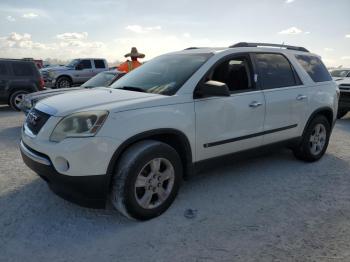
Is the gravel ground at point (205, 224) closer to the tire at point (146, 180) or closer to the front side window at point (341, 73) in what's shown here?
the tire at point (146, 180)

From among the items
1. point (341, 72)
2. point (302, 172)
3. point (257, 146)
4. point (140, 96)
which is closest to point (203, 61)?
point (140, 96)

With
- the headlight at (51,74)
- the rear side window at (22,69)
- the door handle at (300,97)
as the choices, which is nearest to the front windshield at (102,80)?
the rear side window at (22,69)

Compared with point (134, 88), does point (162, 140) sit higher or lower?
lower

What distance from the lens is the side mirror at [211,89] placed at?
355cm

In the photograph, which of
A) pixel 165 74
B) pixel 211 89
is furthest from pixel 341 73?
pixel 211 89

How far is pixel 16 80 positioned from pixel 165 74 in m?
8.67

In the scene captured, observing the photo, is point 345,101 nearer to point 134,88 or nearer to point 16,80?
point 134,88

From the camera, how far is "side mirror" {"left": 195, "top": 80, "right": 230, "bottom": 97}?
3555 millimetres

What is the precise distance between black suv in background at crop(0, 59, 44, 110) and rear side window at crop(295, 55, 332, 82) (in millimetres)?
8847

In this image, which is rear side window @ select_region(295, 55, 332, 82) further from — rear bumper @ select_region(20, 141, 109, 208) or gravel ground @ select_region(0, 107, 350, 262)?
rear bumper @ select_region(20, 141, 109, 208)

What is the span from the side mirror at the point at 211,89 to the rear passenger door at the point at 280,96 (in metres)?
0.98

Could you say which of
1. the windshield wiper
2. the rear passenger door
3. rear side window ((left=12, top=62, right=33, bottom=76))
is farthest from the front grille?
rear side window ((left=12, top=62, right=33, bottom=76))

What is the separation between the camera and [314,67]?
532 centimetres

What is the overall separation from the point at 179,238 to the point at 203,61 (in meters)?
1.98
